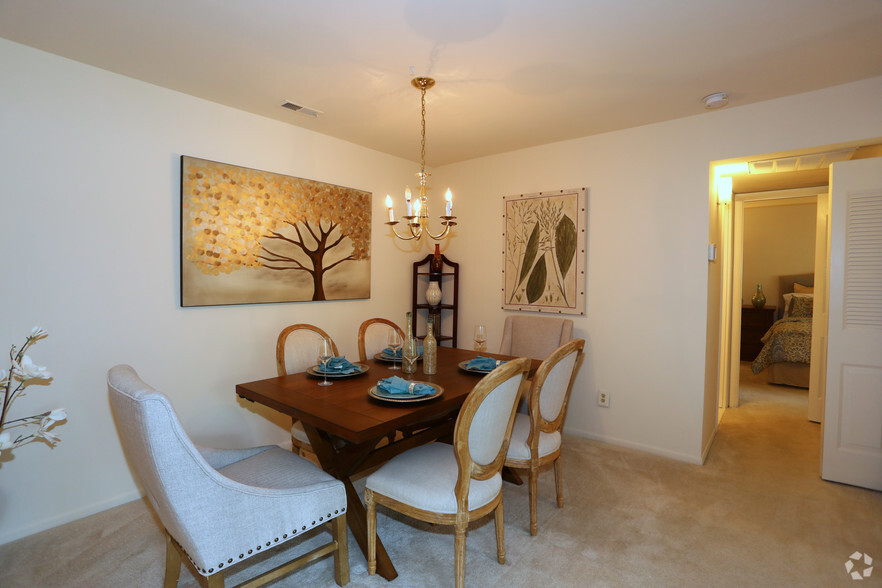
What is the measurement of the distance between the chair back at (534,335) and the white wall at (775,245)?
15.4 ft

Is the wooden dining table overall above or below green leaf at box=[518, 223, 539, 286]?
below

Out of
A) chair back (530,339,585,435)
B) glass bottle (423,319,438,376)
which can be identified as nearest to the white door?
chair back (530,339,585,435)

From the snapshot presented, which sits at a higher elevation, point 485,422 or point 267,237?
point 267,237

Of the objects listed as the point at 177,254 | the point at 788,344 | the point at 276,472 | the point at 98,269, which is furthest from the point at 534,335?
the point at 788,344

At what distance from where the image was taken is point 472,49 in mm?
2180

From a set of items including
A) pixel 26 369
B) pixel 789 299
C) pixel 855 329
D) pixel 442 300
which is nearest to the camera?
pixel 26 369

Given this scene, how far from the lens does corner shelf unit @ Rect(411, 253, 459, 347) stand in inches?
171

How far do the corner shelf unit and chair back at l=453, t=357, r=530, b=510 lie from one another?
241 centimetres

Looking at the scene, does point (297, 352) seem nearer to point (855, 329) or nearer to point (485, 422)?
point (485, 422)

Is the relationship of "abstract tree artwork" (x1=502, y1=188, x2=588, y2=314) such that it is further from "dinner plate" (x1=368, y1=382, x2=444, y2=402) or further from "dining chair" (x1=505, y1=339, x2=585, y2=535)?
"dinner plate" (x1=368, y1=382, x2=444, y2=402)

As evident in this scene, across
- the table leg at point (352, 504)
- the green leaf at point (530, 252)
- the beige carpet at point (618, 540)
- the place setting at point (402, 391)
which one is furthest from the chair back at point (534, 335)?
the table leg at point (352, 504)

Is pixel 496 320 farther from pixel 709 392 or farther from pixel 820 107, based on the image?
pixel 820 107

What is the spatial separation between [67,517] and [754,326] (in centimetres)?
819

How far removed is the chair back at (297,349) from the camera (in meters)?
2.67
